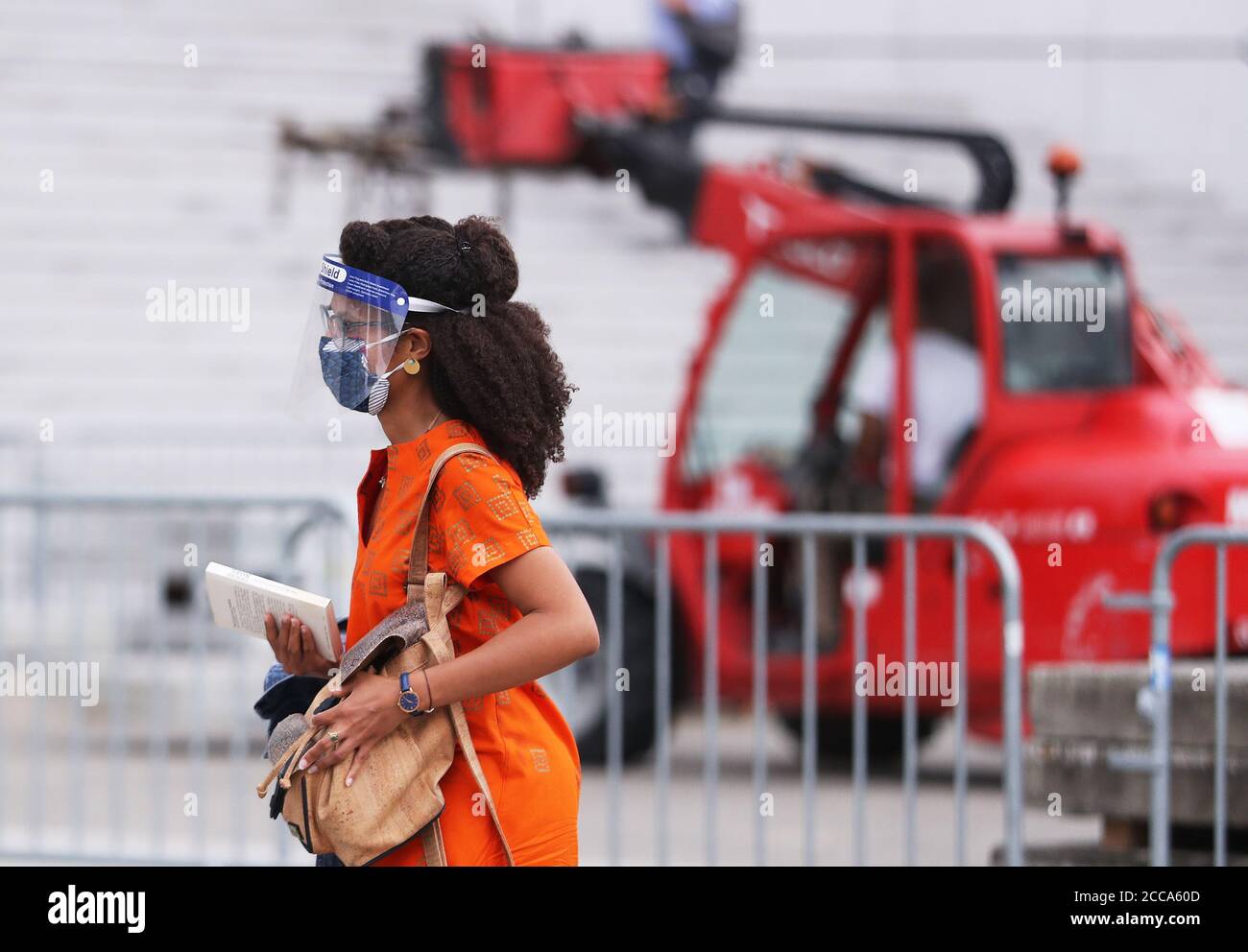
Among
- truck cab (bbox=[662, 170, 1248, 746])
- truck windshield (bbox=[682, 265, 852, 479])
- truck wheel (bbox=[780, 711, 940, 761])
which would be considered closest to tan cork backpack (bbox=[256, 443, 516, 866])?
truck cab (bbox=[662, 170, 1248, 746])

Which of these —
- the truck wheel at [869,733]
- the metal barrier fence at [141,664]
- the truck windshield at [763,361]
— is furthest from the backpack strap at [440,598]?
the truck windshield at [763,361]

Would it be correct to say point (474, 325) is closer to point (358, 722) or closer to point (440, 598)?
point (440, 598)

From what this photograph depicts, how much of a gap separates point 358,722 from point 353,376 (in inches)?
19.3

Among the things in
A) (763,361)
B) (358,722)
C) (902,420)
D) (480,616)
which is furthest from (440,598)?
(763,361)

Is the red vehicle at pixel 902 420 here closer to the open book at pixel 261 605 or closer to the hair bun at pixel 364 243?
the open book at pixel 261 605

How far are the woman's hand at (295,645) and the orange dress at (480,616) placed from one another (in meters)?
0.08

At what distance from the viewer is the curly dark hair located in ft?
8.39

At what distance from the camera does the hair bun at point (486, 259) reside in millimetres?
2564

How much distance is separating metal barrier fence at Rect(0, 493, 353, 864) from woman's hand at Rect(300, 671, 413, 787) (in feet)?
8.05

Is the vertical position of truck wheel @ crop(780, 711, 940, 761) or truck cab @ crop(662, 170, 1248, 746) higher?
truck cab @ crop(662, 170, 1248, 746)

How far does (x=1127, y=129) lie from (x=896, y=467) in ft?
38.5

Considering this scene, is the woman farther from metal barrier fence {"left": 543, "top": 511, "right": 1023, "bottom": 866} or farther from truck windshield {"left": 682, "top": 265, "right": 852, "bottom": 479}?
truck windshield {"left": 682, "top": 265, "right": 852, "bottom": 479}
